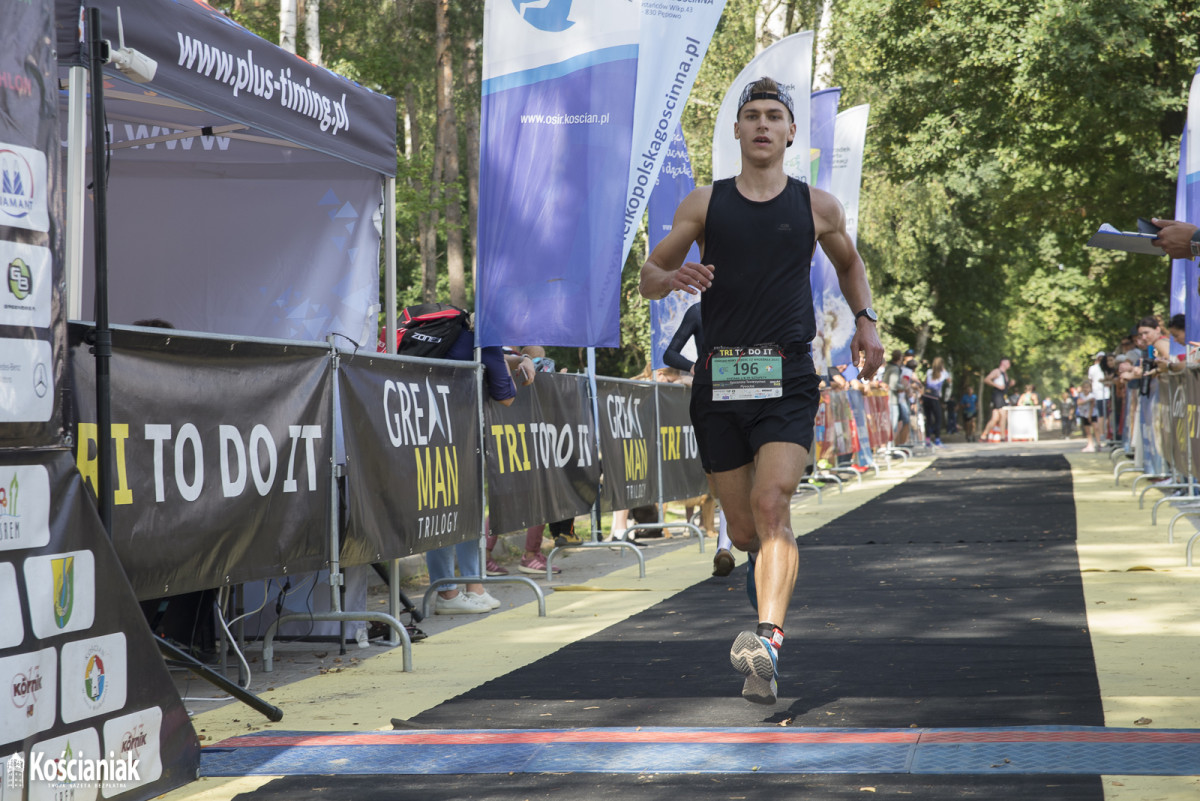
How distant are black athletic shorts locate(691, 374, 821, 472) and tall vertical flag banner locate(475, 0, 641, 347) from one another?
344 centimetres

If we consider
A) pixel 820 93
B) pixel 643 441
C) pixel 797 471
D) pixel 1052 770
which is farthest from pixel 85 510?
pixel 820 93

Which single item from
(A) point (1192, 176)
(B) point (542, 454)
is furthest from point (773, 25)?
(B) point (542, 454)

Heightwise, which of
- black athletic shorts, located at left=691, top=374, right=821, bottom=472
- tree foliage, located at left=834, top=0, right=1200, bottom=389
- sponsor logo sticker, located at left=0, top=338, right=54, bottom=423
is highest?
tree foliage, located at left=834, top=0, right=1200, bottom=389

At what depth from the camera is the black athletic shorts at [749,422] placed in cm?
507

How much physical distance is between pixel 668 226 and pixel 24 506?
11.6 meters

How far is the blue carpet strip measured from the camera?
401 centimetres

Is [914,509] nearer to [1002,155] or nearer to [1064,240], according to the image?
[1002,155]

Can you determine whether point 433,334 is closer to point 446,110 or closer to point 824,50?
point 824,50

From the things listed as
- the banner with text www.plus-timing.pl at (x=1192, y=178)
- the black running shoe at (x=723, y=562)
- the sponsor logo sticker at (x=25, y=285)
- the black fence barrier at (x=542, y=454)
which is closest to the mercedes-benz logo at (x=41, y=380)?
the sponsor logo sticker at (x=25, y=285)

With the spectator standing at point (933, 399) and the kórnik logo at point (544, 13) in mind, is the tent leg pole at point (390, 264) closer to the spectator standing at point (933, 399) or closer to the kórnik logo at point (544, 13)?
the kórnik logo at point (544, 13)

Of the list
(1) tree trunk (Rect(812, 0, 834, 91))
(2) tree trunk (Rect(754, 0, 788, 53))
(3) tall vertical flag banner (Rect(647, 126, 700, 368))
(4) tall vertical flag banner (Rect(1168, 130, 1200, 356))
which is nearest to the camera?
(4) tall vertical flag banner (Rect(1168, 130, 1200, 356))

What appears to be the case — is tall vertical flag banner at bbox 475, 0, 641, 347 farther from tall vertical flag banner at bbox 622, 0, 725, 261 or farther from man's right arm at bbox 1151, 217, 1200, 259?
man's right arm at bbox 1151, 217, 1200, 259

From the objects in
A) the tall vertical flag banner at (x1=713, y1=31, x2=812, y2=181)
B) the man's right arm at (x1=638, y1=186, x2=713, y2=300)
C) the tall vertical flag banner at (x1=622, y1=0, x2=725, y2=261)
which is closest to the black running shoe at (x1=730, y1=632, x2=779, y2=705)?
the man's right arm at (x1=638, y1=186, x2=713, y2=300)

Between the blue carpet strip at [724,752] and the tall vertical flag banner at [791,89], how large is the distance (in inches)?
435
